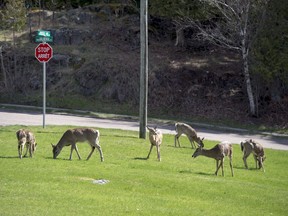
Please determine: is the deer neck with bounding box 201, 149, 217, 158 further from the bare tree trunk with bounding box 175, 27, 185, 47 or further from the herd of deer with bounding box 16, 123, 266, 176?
the bare tree trunk with bounding box 175, 27, 185, 47

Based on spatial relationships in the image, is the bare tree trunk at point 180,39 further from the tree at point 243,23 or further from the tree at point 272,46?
the tree at point 272,46

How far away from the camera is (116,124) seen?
34.3m

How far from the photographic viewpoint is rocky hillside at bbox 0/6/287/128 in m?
40.5

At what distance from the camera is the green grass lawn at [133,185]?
1323 centimetres

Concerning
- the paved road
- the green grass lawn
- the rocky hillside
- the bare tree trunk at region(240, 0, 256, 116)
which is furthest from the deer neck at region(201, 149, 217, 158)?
the bare tree trunk at region(240, 0, 256, 116)

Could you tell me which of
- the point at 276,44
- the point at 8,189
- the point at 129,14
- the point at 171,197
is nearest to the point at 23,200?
the point at 8,189

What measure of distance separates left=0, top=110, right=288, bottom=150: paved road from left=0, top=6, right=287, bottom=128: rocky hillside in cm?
398

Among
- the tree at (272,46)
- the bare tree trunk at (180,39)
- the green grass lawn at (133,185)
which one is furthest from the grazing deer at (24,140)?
the bare tree trunk at (180,39)

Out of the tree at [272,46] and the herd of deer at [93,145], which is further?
the tree at [272,46]

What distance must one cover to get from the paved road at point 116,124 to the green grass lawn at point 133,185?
750cm

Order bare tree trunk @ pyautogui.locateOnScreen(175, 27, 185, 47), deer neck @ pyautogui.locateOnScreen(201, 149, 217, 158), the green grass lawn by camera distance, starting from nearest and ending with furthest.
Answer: the green grass lawn < deer neck @ pyautogui.locateOnScreen(201, 149, 217, 158) < bare tree trunk @ pyautogui.locateOnScreen(175, 27, 185, 47)

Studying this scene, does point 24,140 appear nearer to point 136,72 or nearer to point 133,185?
point 133,185

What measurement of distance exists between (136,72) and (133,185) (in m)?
27.9

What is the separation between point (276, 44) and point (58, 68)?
53.4 feet
